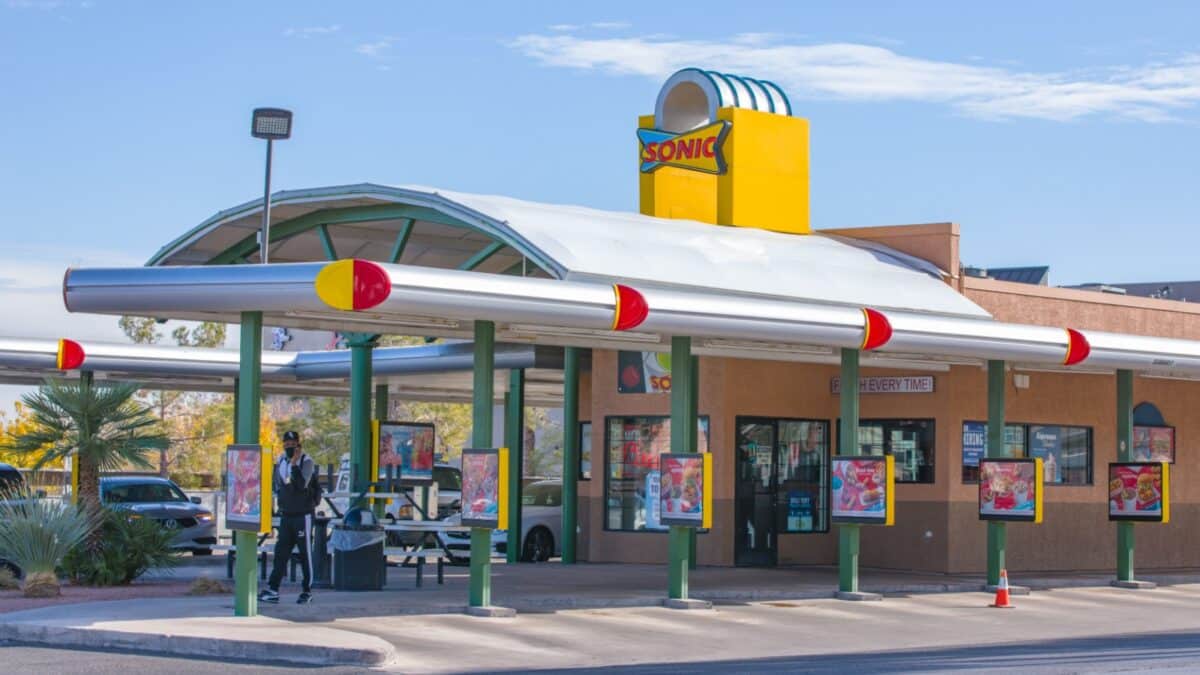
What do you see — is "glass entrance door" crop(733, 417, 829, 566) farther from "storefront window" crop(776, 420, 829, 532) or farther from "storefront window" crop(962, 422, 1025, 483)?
"storefront window" crop(962, 422, 1025, 483)

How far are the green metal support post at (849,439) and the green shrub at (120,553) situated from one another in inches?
340

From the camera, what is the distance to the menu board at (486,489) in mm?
17547

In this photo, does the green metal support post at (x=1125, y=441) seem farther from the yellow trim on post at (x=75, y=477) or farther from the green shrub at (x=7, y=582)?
the green shrub at (x=7, y=582)

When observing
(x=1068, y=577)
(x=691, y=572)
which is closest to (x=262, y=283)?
(x=691, y=572)

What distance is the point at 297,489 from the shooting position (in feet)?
58.3

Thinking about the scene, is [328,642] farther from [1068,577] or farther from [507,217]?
[1068,577]

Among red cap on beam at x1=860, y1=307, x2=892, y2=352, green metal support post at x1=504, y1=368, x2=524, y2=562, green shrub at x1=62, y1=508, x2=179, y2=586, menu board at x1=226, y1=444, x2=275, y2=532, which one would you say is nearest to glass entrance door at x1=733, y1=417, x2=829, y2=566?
green metal support post at x1=504, y1=368, x2=524, y2=562

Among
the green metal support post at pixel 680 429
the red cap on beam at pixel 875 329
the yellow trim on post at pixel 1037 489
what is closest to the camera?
the green metal support post at pixel 680 429

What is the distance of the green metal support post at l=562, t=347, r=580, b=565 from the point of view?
1066 inches

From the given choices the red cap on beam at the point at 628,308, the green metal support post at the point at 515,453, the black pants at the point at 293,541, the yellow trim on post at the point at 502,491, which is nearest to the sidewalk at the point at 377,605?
the black pants at the point at 293,541

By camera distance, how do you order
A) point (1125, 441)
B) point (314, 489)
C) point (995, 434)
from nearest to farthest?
point (314, 489), point (995, 434), point (1125, 441)

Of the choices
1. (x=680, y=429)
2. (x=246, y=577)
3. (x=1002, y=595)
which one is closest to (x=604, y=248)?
(x=680, y=429)

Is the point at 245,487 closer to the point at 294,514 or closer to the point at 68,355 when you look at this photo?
the point at 294,514

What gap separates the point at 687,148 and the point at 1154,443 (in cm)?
978
